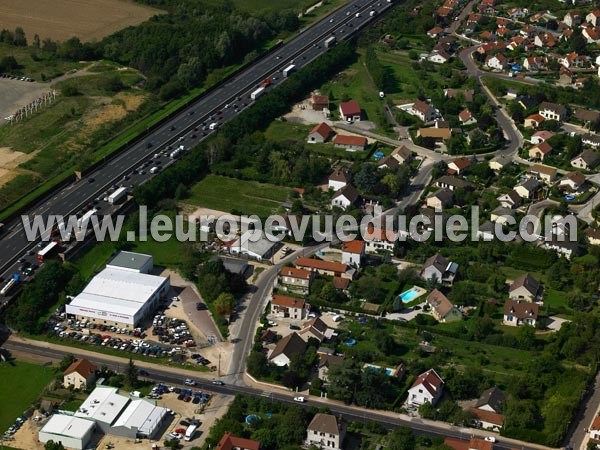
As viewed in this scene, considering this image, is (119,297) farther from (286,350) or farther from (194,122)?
(194,122)

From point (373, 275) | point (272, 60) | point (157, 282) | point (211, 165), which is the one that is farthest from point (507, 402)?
point (272, 60)

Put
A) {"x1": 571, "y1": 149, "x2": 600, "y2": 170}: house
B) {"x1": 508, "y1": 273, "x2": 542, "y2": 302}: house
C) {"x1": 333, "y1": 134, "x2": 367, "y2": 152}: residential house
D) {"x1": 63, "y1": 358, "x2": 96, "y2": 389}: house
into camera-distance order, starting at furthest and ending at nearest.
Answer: {"x1": 333, "y1": 134, "x2": 367, "y2": 152}: residential house, {"x1": 571, "y1": 149, "x2": 600, "y2": 170}: house, {"x1": 508, "y1": 273, "x2": 542, "y2": 302}: house, {"x1": 63, "y1": 358, "x2": 96, "y2": 389}: house

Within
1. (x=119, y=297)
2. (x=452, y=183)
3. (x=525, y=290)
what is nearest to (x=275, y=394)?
(x=119, y=297)

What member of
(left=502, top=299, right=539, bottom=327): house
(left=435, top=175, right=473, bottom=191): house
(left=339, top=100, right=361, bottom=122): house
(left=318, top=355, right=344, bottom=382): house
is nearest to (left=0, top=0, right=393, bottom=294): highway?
(left=339, top=100, right=361, bottom=122): house

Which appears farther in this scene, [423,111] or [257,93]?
[257,93]

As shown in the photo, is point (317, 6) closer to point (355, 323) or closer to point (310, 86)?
point (310, 86)

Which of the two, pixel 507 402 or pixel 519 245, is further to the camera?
pixel 519 245

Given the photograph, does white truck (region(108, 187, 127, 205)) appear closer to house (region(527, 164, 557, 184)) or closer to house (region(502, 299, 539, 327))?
house (region(502, 299, 539, 327))
